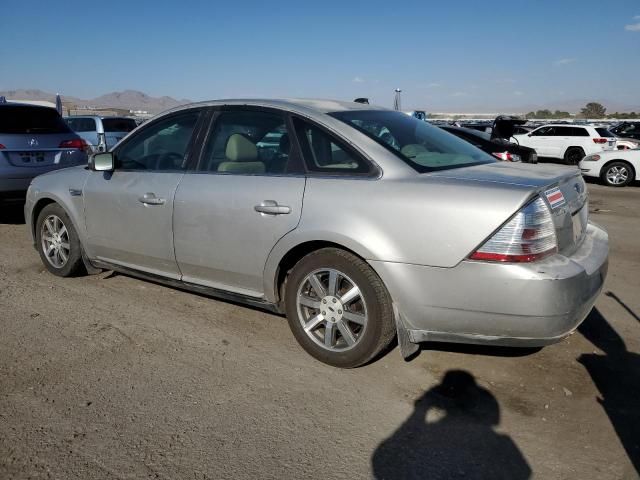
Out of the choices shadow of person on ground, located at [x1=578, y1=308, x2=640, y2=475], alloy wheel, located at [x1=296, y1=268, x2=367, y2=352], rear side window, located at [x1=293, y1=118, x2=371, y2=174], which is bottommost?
shadow of person on ground, located at [x1=578, y1=308, x2=640, y2=475]

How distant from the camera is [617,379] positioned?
3.29 m

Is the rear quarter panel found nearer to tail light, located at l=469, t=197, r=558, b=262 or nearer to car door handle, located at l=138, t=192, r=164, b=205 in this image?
tail light, located at l=469, t=197, r=558, b=262

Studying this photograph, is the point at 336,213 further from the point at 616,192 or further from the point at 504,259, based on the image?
the point at 616,192

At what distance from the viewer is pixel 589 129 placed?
18.8 meters

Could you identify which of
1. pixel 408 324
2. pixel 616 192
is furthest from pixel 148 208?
pixel 616 192

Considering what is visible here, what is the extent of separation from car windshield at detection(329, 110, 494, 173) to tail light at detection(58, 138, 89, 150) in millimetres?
5692

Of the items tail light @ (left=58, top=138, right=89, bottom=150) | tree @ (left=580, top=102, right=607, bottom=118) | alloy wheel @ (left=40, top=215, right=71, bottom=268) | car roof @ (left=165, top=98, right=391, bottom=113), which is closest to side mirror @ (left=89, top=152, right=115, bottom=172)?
car roof @ (left=165, top=98, right=391, bottom=113)

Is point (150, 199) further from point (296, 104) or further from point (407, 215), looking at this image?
point (407, 215)

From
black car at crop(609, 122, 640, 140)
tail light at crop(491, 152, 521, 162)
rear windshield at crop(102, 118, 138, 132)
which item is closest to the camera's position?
tail light at crop(491, 152, 521, 162)

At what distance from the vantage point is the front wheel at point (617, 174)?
1355 centimetres

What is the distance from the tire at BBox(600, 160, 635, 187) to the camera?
1354 centimetres

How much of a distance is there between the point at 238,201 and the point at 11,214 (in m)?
6.88

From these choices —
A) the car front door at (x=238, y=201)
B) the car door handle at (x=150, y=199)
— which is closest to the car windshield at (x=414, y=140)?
the car front door at (x=238, y=201)

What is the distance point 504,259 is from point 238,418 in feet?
5.24
